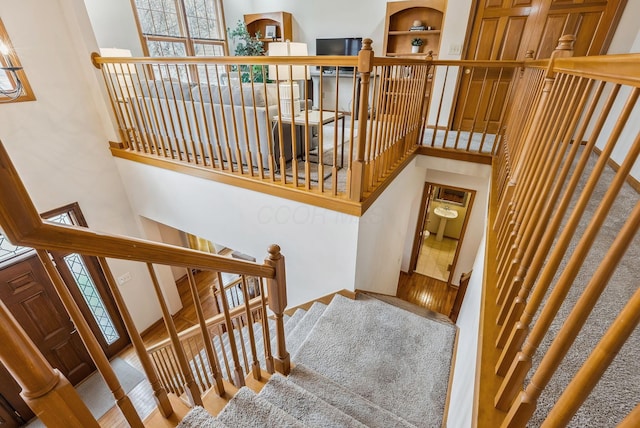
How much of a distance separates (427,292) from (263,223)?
11.5 feet

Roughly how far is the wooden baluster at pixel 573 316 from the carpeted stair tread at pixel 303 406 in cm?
101

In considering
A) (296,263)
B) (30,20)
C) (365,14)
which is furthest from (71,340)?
(365,14)

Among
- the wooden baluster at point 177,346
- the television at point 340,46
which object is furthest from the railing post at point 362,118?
the television at point 340,46

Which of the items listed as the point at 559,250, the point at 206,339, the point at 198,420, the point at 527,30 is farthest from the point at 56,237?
the point at 527,30

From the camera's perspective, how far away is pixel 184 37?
589 cm

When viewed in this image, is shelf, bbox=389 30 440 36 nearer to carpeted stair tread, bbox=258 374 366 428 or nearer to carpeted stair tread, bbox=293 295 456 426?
carpeted stair tread, bbox=293 295 456 426

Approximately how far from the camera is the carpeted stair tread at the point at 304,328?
2.34 m

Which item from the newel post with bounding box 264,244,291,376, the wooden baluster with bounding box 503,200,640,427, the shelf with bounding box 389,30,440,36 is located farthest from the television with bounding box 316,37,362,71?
the wooden baluster with bounding box 503,200,640,427

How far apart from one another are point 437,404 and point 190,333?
72.0 inches

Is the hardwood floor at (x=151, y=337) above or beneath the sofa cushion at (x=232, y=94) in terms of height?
beneath

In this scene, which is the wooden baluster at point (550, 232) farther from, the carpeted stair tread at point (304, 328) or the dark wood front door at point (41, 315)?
the dark wood front door at point (41, 315)

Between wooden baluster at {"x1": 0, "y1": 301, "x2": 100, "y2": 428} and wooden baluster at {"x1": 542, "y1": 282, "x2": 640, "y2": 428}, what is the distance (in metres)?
0.96

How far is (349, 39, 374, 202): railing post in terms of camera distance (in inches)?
68.2

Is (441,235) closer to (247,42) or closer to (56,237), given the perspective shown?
(247,42)
